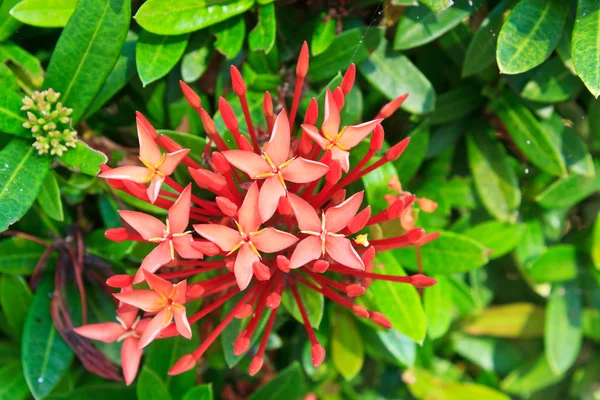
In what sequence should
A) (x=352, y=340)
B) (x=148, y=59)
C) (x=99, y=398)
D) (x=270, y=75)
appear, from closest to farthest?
(x=148, y=59)
(x=270, y=75)
(x=99, y=398)
(x=352, y=340)

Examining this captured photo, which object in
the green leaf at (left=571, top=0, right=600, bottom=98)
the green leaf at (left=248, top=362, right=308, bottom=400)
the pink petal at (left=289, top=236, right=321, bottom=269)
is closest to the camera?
the pink petal at (left=289, top=236, right=321, bottom=269)

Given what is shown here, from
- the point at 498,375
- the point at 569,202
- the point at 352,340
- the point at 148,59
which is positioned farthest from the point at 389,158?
the point at 498,375

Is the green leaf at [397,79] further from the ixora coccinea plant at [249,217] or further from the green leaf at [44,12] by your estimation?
the green leaf at [44,12]

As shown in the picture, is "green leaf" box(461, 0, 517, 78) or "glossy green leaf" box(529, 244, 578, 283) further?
"glossy green leaf" box(529, 244, 578, 283)

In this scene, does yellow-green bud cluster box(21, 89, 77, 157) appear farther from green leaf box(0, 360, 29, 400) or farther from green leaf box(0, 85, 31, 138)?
green leaf box(0, 360, 29, 400)

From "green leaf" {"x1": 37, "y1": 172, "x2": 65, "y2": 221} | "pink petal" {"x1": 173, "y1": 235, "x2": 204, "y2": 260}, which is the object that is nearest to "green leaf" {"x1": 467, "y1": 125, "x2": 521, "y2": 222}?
"pink petal" {"x1": 173, "y1": 235, "x2": 204, "y2": 260}

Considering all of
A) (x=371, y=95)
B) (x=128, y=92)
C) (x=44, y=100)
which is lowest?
(x=371, y=95)

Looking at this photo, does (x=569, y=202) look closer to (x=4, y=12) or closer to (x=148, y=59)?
(x=148, y=59)

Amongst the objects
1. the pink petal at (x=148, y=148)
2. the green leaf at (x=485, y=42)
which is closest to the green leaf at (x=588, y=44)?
the green leaf at (x=485, y=42)
